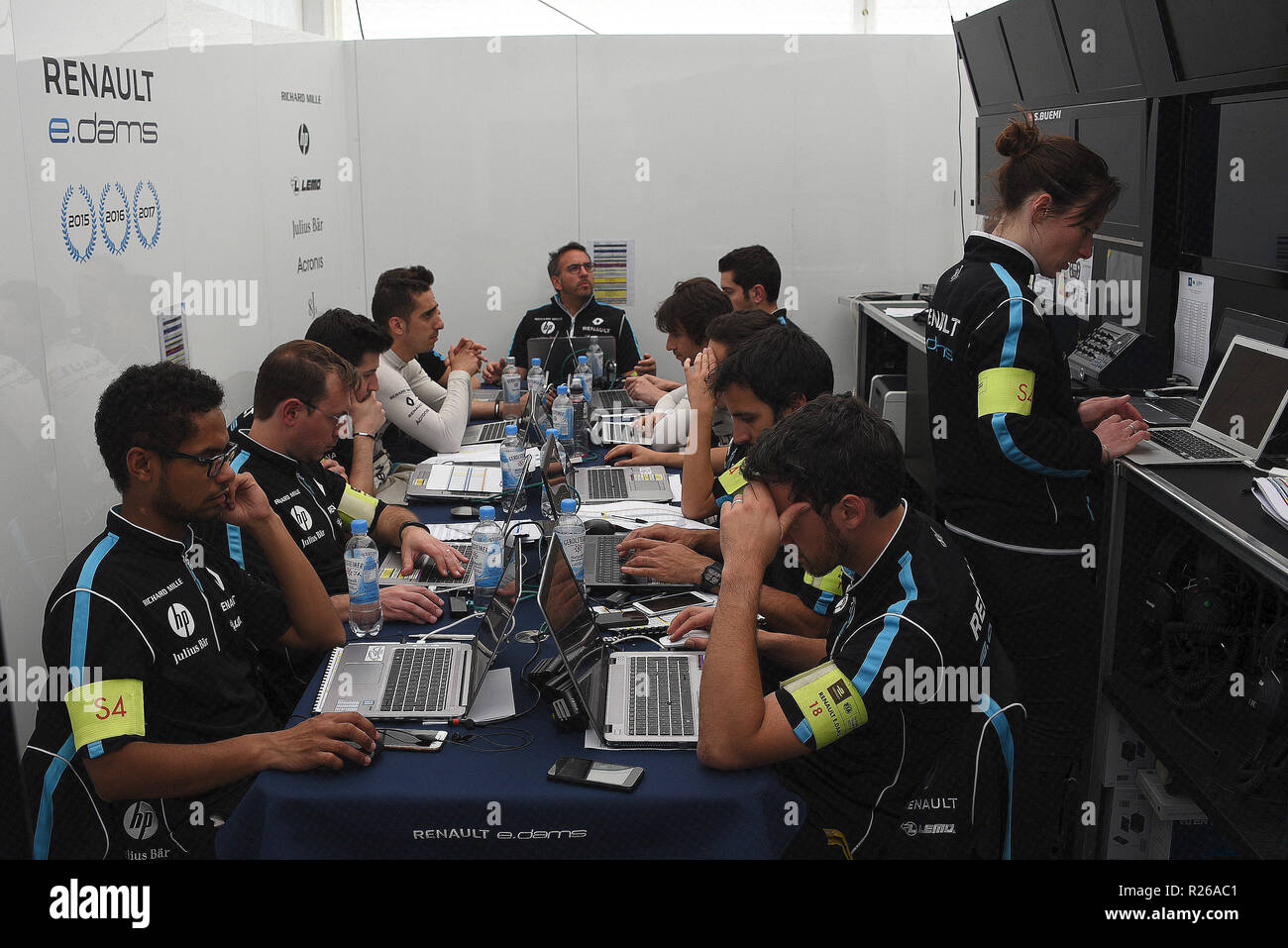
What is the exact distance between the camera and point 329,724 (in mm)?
1840

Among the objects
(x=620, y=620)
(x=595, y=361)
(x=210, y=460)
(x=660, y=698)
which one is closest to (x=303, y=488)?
(x=210, y=460)

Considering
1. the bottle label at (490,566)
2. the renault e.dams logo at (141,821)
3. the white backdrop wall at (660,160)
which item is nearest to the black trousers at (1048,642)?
the bottle label at (490,566)

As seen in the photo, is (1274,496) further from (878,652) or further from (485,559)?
(485,559)

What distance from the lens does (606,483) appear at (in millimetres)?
3465

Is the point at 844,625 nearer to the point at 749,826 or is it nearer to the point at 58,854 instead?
the point at 749,826

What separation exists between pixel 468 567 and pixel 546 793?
1.03m

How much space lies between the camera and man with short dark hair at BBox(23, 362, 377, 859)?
5.97ft

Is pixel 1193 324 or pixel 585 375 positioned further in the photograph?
pixel 585 375

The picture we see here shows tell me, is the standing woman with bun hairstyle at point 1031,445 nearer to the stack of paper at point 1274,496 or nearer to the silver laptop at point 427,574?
the stack of paper at point 1274,496

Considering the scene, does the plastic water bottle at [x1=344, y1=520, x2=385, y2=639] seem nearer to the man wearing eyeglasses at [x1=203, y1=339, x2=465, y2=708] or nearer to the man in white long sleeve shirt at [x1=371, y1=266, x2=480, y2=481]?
the man wearing eyeglasses at [x1=203, y1=339, x2=465, y2=708]

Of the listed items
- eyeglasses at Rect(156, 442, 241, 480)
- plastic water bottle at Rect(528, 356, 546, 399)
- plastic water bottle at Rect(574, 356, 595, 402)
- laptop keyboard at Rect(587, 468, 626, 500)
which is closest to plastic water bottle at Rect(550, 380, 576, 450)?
plastic water bottle at Rect(528, 356, 546, 399)

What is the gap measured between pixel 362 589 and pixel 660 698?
0.73 meters

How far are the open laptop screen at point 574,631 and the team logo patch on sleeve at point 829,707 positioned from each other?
14.7 inches

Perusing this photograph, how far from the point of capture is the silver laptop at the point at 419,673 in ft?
6.63
